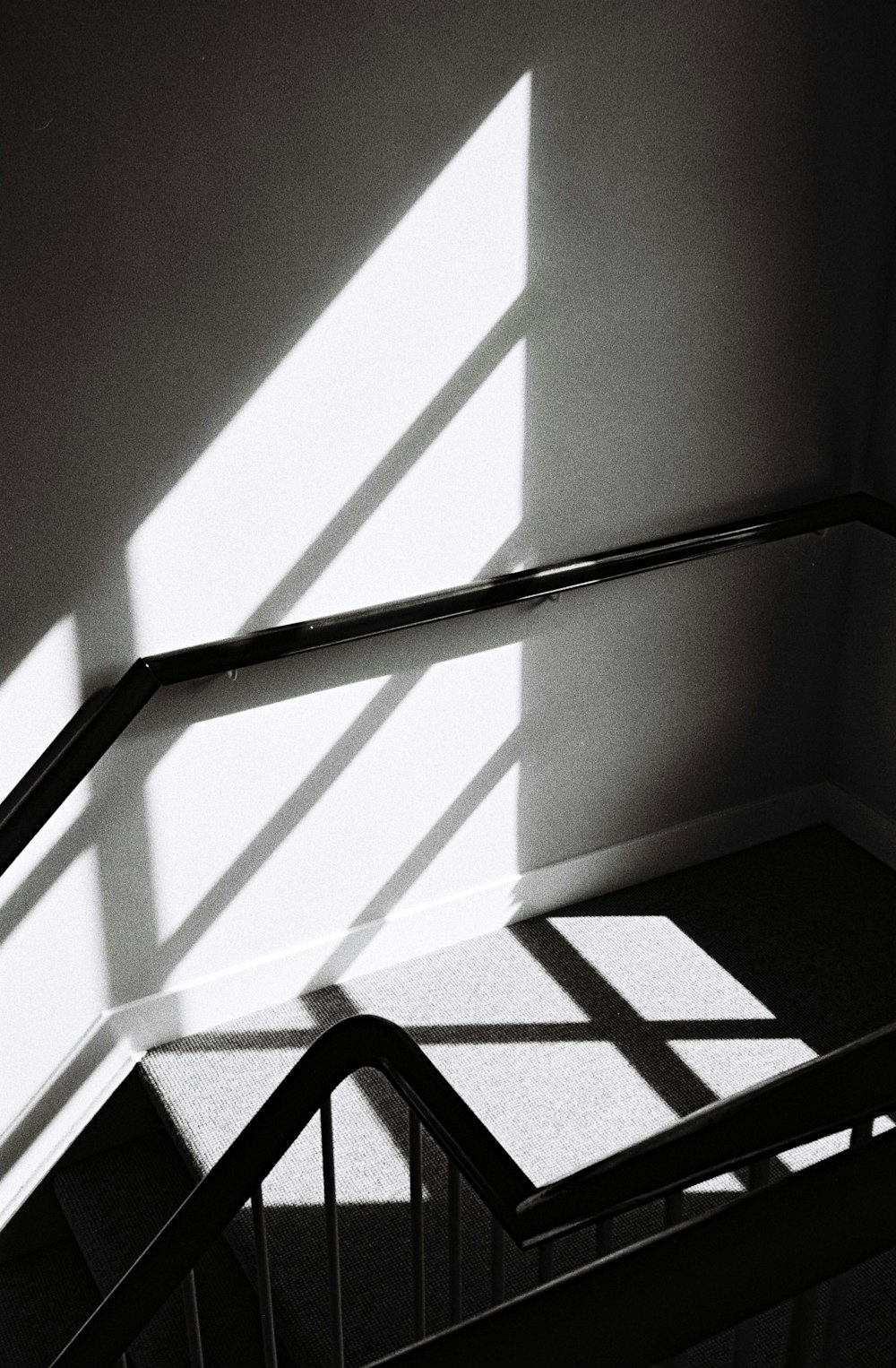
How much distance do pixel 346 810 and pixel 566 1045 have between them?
0.78 meters

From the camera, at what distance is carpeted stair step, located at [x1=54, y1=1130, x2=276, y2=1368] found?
116 inches

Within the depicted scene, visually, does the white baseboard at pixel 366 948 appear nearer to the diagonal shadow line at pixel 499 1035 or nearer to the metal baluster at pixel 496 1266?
the diagonal shadow line at pixel 499 1035

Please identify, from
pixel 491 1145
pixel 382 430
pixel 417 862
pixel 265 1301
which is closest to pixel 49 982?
pixel 417 862

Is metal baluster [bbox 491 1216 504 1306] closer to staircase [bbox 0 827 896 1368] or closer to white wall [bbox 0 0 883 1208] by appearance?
staircase [bbox 0 827 896 1368]

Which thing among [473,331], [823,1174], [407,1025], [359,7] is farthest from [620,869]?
[823,1174]

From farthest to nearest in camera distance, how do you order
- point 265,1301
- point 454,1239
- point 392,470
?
point 392,470, point 265,1301, point 454,1239

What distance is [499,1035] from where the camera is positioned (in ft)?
11.3

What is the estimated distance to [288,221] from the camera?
2.85 meters

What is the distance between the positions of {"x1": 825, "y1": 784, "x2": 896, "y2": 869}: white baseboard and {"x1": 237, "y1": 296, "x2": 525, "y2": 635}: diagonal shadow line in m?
1.81

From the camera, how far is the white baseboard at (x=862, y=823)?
407 cm

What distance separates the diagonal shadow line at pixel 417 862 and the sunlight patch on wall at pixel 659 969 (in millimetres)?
467

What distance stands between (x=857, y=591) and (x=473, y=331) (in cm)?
152

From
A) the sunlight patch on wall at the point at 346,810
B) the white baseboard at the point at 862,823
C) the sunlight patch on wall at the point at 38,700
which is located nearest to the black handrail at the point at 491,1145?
the sunlight patch on wall at the point at 38,700

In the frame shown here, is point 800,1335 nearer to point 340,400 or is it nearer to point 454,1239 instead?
point 454,1239
